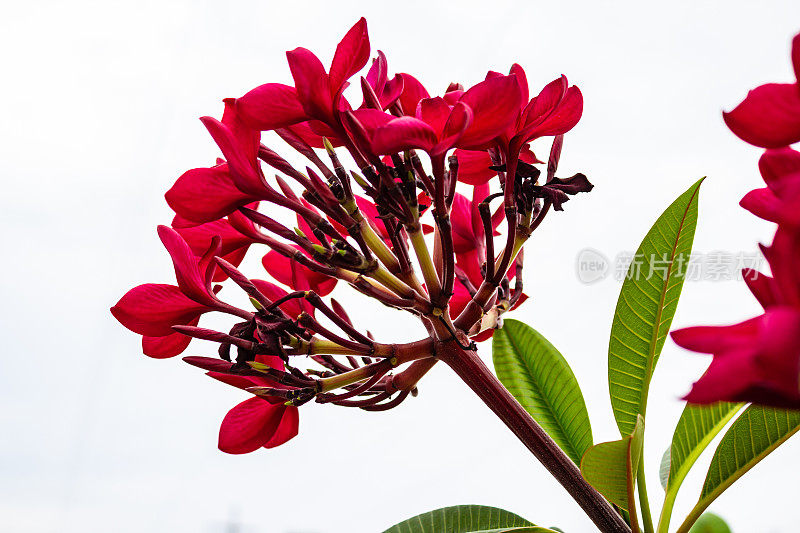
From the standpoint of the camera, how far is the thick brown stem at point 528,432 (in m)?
0.42

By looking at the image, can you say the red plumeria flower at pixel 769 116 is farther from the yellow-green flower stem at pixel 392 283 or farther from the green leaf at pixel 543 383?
the green leaf at pixel 543 383

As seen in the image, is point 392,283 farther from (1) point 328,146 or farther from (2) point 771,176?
(2) point 771,176


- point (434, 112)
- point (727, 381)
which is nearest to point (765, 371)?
point (727, 381)

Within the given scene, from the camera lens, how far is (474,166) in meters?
0.46

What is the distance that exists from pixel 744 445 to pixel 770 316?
0.32 meters

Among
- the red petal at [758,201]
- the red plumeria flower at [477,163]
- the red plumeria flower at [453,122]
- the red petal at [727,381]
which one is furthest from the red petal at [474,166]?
the red petal at [727,381]

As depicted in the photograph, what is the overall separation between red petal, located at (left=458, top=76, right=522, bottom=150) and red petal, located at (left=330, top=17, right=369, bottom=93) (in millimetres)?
66

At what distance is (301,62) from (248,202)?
95 millimetres

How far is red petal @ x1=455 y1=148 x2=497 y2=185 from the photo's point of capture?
456 mm

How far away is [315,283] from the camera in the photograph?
499 millimetres

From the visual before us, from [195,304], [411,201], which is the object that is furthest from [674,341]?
[195,304]

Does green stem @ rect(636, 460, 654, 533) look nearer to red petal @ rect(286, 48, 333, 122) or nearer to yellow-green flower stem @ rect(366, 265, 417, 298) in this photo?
yellow-green flower stem @ rect(366, 265, 417, 298)

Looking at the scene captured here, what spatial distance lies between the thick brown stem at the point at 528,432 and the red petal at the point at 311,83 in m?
0.15

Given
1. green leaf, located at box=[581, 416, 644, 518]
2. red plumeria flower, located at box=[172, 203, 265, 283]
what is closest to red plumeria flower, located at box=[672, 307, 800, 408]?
green leaf, located at box=[581, 416, 644, 518]
